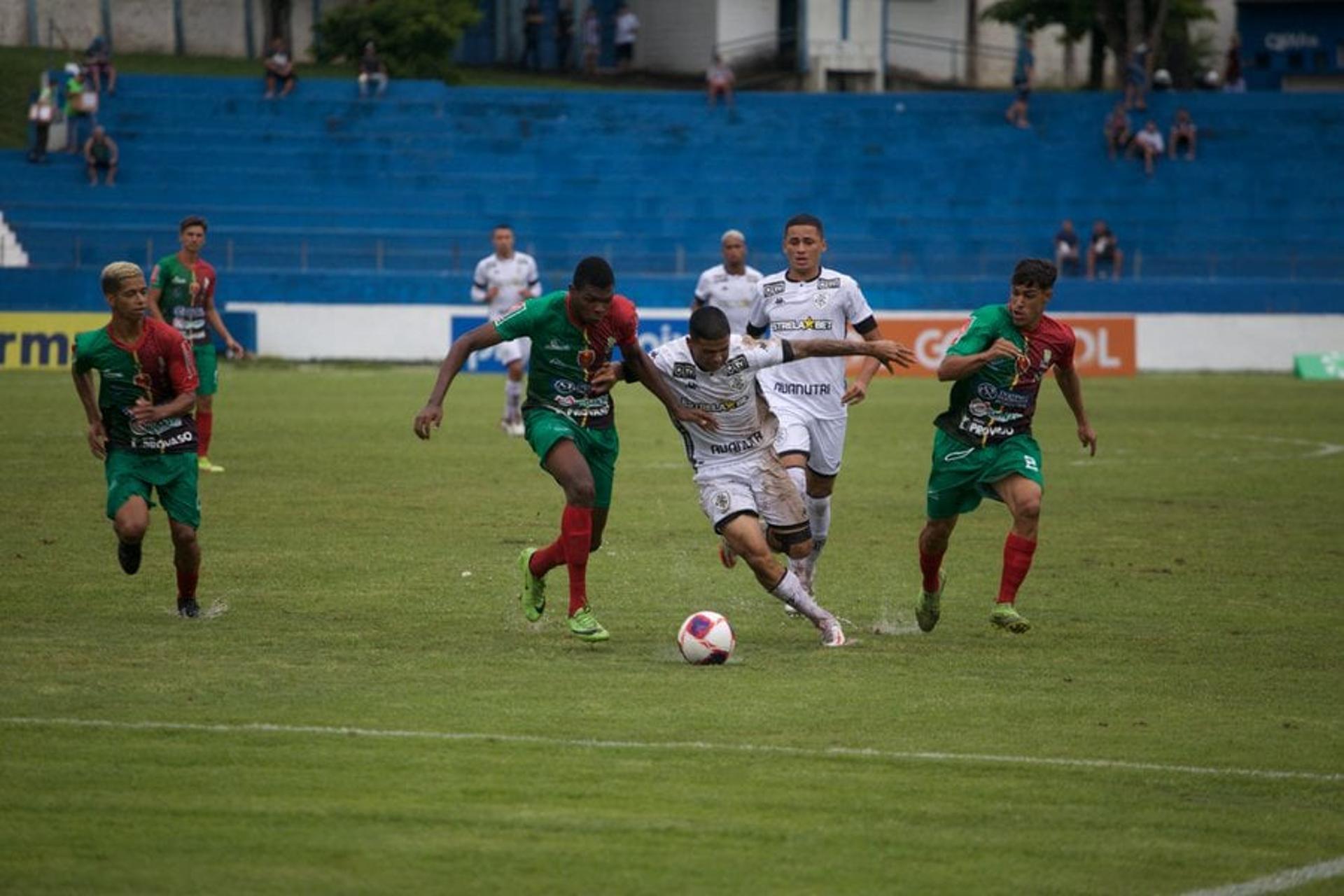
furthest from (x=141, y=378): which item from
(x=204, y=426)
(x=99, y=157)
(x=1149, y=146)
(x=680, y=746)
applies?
(x=1149, y=146)

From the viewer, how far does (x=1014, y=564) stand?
37.2 feet

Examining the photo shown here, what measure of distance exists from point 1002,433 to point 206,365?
9995 mm

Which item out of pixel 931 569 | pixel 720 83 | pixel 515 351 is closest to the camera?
pixel 931 569

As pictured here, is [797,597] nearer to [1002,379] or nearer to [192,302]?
[1002,379]

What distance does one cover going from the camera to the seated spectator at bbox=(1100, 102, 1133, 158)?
47906mm

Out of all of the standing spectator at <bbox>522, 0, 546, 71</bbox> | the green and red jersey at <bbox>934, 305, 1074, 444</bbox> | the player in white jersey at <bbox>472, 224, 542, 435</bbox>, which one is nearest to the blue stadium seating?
the standing spectator at <bbox>522, 0, 546, 71</bbox>

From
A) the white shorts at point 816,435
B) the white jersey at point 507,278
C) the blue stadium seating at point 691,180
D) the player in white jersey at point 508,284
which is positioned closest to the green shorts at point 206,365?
the player in white jersey at point 508,284

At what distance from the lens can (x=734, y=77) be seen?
53812 millimetres

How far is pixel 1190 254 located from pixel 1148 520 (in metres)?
27.6

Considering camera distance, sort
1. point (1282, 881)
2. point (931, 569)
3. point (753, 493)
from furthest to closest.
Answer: point (931, 569) < point (753, 493) < point (1282, 881)

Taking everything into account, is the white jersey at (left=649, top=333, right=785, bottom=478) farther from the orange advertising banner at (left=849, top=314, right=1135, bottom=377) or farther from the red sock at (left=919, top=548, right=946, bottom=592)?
the orange advertising banner at (left=849, top=314, right=1135, bottom=377)

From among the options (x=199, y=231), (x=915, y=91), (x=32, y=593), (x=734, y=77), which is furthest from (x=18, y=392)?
(x=915, y=91)

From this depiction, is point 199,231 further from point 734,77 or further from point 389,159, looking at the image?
point 734,77

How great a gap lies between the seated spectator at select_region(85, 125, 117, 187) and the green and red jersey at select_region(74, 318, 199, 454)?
33.7 m
